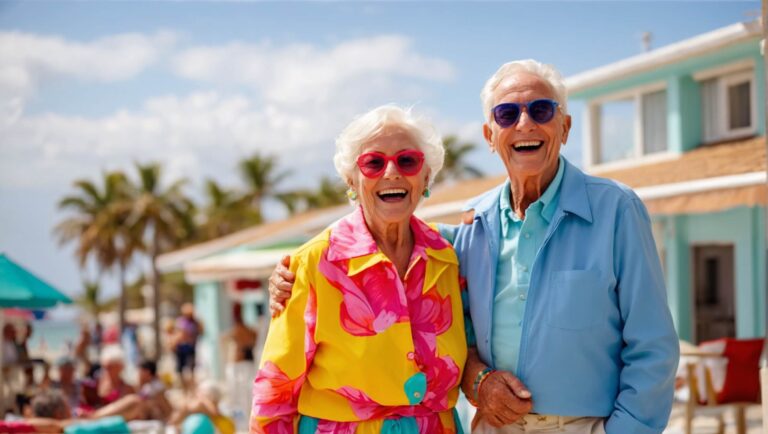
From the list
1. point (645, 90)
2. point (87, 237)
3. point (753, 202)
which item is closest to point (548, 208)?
point (753, 202)

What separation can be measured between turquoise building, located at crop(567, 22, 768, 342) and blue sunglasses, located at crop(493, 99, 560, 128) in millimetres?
6279

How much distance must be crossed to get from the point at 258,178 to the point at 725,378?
4054cm

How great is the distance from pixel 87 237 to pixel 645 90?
33552 mm

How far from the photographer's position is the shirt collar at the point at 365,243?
2734mm

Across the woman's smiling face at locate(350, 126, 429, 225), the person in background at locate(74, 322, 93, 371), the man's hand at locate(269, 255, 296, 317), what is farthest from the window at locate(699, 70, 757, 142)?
the person in background at locate(74, 322, 93, 371)

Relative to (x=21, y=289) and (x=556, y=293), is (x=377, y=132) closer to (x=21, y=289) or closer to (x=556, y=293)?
(x=556, y=293)

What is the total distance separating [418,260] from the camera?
278 cm

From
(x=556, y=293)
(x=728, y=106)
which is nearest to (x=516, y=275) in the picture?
(x=556, y=293)

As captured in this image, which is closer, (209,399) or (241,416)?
(209,399)

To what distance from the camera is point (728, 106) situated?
12562mm

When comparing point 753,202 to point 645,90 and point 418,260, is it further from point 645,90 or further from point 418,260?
point 645,90

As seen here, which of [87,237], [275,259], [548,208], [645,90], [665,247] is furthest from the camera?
[87,237]

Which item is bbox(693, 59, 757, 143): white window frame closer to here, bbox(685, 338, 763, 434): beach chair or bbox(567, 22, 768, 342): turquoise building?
bbox(567, 22, 768, 342): turquoise building

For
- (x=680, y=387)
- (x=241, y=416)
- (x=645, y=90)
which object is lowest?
(x=241, y=416)
